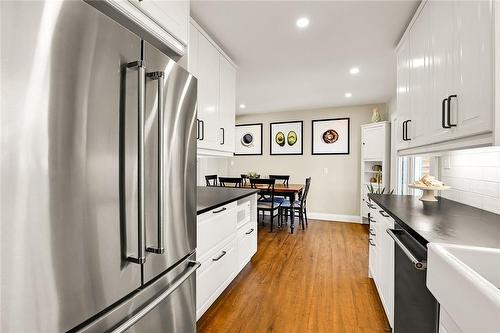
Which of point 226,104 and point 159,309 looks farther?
point 226,104

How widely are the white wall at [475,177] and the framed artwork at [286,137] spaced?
137 inches

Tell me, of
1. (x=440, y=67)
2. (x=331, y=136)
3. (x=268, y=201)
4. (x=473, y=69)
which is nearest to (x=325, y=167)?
(x=331, y=136)

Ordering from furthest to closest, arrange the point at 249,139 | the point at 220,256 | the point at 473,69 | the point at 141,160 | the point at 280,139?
the point at 249,139
the point at 280,139
the point at 220,256
the point at 473,69
the point at 141,160

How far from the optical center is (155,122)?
38.1 inches

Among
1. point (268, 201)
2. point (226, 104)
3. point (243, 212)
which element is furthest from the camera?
point (268, 201)

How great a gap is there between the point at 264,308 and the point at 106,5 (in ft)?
7.31

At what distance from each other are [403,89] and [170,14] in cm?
209

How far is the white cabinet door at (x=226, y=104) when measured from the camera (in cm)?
259

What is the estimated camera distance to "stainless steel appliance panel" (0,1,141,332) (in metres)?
0.55

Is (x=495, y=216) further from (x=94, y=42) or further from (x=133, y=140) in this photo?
(x=94, y=42)

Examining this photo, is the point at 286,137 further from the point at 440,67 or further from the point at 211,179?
the point at 440,67

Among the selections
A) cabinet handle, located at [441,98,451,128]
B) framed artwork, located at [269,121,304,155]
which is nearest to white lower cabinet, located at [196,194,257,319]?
cabinet handle, located at [441,98,451,128]

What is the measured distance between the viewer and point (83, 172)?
2.29 ft

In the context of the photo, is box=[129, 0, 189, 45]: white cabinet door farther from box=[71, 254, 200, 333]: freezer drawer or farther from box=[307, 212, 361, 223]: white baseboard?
box=[307, 212, 361, 223]: white baseboard
